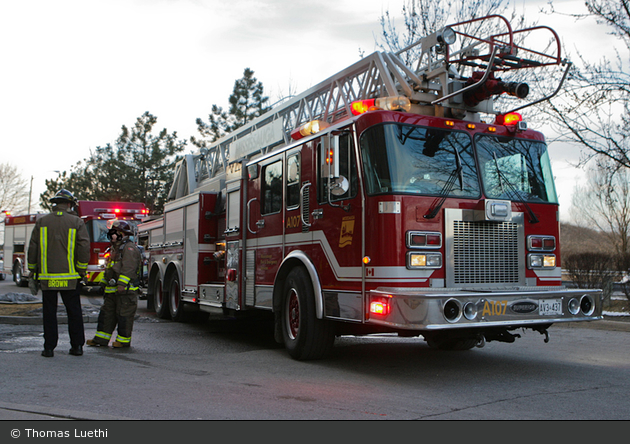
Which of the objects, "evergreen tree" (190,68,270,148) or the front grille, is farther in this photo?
"evergreen tree" (190,68,270,148)

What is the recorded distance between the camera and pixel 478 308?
18.7ft

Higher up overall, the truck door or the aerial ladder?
the aerial ladder

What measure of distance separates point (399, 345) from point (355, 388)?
325 centimetres

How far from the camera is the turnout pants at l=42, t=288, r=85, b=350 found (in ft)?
22.8

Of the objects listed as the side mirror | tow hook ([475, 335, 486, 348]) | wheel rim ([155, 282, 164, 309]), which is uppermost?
the side mirror

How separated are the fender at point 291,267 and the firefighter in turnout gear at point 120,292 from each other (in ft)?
5.98

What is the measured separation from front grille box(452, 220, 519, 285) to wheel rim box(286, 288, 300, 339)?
2061 millimetres

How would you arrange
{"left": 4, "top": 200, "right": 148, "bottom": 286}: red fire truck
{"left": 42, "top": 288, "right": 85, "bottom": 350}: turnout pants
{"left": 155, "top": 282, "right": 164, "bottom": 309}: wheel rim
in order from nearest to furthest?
1. {"left": 42, "top": 288, "right": 85, "bottom": 350}: turnout pants
2. {"left": 155, "top": 282, "right": 164, "bottom": 309}: wheel rim
3. {"left": 4, "top": 200, "right": 148, "bottom": 286}: red fire truck

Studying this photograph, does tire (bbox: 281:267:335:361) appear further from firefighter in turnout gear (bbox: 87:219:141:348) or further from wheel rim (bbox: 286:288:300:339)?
firefighter in turnout gear (bbox: 87:219:141:348)

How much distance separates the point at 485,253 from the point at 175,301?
7.11m

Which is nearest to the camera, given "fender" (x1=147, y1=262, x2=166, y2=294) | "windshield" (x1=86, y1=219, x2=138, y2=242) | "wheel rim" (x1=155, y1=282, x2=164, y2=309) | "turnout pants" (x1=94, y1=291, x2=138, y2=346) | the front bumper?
the front bumper

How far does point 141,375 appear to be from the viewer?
607 cm

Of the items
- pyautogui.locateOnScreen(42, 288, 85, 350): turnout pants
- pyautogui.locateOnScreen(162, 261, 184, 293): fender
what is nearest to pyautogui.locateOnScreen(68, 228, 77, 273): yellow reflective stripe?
pyautogui.locateOnScreen(42, 288, 85, 350): turnout pants

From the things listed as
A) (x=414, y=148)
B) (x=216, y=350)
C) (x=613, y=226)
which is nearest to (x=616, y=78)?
(x=414, y=148)
